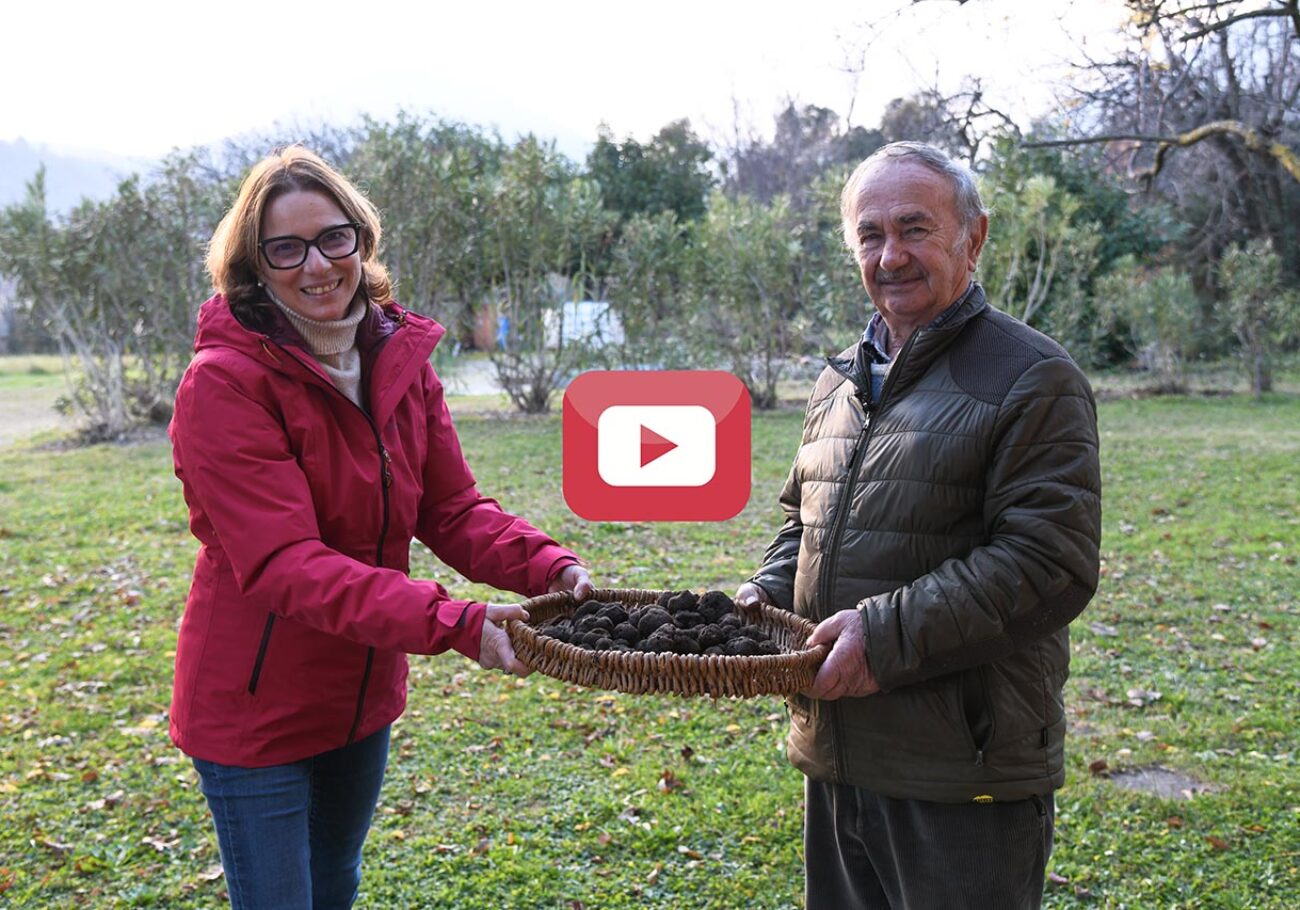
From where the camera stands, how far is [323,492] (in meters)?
2.35

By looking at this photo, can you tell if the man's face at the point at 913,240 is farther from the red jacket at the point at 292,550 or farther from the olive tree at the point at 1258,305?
the olive tree at the point at 1258,305

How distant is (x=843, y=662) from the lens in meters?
2.17

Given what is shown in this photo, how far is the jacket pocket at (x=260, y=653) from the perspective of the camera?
2307 millimetres

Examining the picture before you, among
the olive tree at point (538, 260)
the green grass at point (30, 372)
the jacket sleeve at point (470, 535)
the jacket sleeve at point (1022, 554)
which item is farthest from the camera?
the green grass at point (30, 372)

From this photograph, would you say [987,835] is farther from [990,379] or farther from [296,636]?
[296,636]

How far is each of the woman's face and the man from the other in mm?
1170

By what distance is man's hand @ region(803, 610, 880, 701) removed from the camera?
2.17 metres

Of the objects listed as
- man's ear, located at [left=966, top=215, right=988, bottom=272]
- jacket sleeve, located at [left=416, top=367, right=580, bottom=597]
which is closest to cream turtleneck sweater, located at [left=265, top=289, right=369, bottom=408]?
jacket sleeve, located at [left=416, top=367, right=580, bottom=597]

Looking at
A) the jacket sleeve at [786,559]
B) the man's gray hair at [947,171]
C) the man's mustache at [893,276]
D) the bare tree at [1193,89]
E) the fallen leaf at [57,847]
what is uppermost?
the bare tree at [1193,89]

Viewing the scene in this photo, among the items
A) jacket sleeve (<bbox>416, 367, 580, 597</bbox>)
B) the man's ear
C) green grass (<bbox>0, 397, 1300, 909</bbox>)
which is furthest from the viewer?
green grass (<bbox>0, 397, 1300, 909</bbox>)

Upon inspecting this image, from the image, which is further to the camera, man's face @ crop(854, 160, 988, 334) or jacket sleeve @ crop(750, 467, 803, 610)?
jacket sleeve @ crop(750, 467, 803, 610)

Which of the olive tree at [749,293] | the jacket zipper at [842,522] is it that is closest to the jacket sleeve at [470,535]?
the jacket zipper at [842,522]
